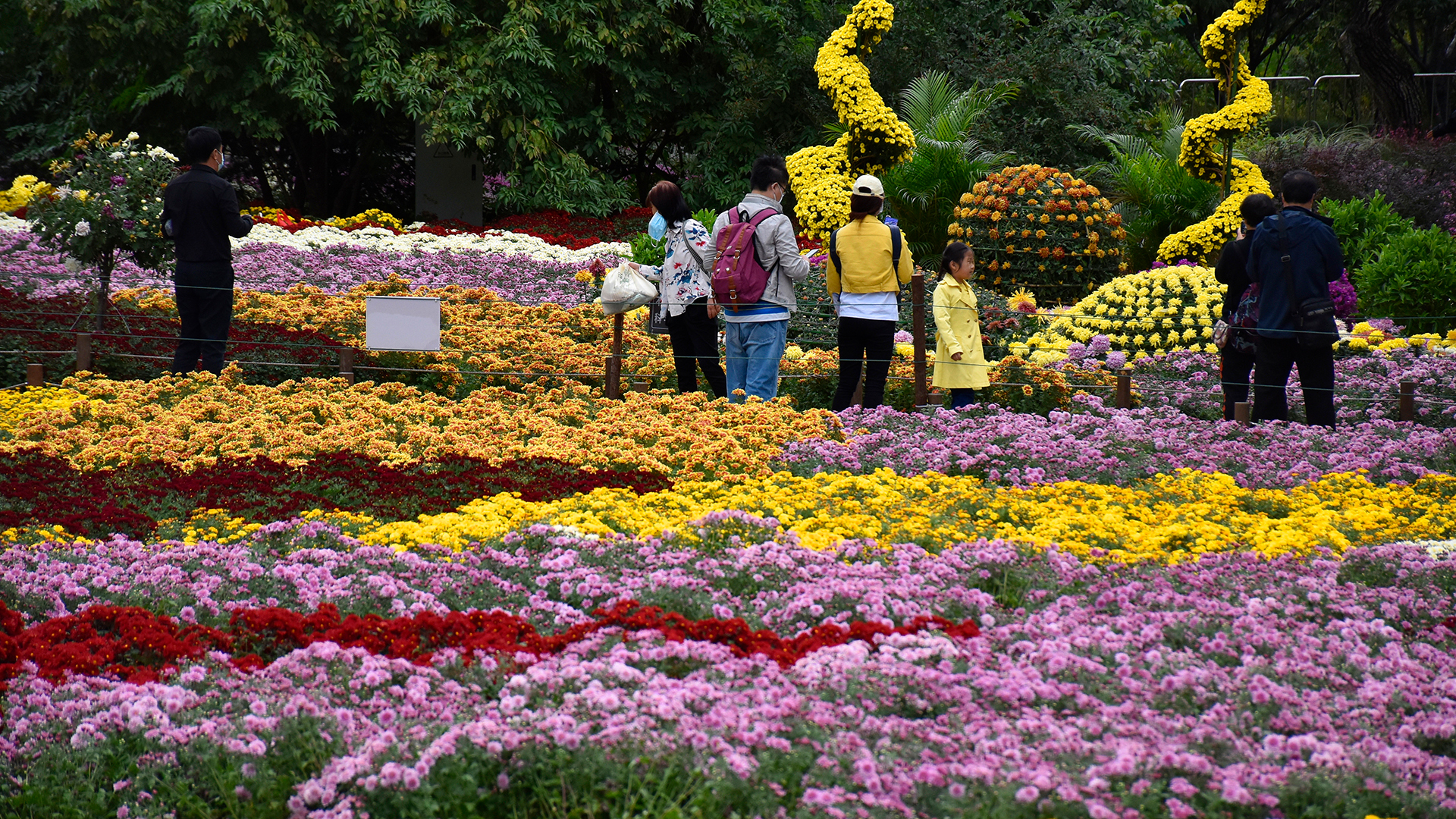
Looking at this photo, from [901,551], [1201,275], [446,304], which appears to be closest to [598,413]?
[901,551]

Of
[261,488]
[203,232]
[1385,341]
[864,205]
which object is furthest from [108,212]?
[1385,341]

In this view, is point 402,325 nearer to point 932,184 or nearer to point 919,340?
point 919,340

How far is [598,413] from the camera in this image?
7.94m

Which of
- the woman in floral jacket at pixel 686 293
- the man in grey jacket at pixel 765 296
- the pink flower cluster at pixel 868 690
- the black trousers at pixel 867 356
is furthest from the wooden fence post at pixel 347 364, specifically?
the pink flower cluster at pixel 868 690

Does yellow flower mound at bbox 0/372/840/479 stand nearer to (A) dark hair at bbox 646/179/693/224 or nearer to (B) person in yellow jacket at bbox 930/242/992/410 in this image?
(B) person in yellow jacket at bbox 930/242/992/410

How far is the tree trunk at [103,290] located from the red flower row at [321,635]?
20.2 feet

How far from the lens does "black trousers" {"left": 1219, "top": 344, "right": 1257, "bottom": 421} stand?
7891 mm

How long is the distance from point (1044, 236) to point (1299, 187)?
5.57m

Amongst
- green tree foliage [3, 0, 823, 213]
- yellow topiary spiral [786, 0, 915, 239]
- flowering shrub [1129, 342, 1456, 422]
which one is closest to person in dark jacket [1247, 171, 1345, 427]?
flowering shrub [1129, 342, 1456, 422]

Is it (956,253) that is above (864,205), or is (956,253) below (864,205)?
below

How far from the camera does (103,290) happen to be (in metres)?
9.86

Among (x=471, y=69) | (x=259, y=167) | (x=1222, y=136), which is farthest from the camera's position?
(x=259, y=167)

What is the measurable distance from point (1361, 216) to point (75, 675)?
46.5 feet

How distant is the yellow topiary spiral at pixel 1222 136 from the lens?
13.5 metres
